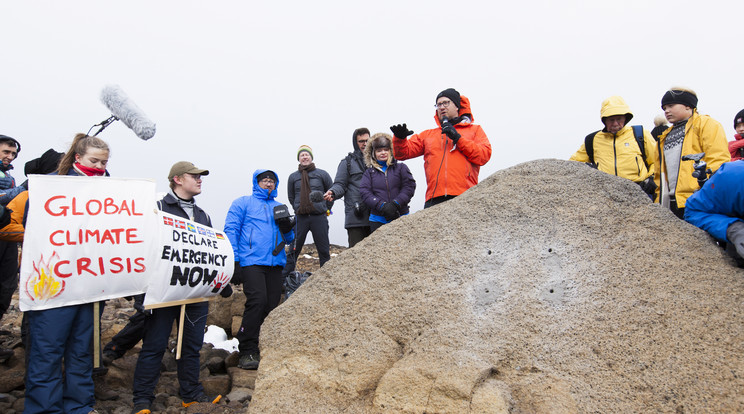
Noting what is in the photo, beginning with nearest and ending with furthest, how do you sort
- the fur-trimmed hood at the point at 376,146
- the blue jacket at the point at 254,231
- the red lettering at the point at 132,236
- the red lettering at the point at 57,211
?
1. the red lettering at the point at 57,211
2. the red lettering at the point at 132,236
3. the blue jacket at the point at 254,231
4. the fur-trimmed hood at the point at 376,146

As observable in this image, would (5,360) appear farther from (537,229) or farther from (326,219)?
(537,229)

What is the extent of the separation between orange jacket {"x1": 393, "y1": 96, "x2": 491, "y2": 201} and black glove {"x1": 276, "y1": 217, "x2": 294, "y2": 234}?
155 cm

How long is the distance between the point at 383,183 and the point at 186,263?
237 centimetres

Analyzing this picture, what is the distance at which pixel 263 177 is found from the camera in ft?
17.7

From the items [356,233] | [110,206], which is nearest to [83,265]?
[110,206]

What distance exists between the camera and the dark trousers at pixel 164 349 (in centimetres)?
392

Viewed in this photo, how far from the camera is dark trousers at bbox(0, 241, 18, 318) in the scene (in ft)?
15.8

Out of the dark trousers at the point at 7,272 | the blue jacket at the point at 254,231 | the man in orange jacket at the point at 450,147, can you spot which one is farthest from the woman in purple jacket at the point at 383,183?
the dark trousers at the point at 7,272

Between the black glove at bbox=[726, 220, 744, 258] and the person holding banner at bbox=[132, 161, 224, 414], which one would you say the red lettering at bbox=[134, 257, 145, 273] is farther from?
the black glove at bbox=[726, 220, 744, 258]

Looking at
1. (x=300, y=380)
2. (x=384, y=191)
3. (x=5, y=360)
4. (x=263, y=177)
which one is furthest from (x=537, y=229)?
(x=5, y=360)

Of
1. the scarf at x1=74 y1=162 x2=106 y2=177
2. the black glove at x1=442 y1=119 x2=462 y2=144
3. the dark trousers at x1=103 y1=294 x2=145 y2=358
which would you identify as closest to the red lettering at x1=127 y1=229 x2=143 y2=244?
the scarf at x1=74 y1=162 x2=106 y2=177

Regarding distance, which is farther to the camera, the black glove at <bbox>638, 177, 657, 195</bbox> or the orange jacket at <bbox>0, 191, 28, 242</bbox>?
the black glove at <bbox>638, 177, 657, 195</bbox>

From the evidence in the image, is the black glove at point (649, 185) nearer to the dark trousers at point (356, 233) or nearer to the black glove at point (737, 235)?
the black glove at point (737, 235)

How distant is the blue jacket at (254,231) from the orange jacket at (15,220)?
181 cm
